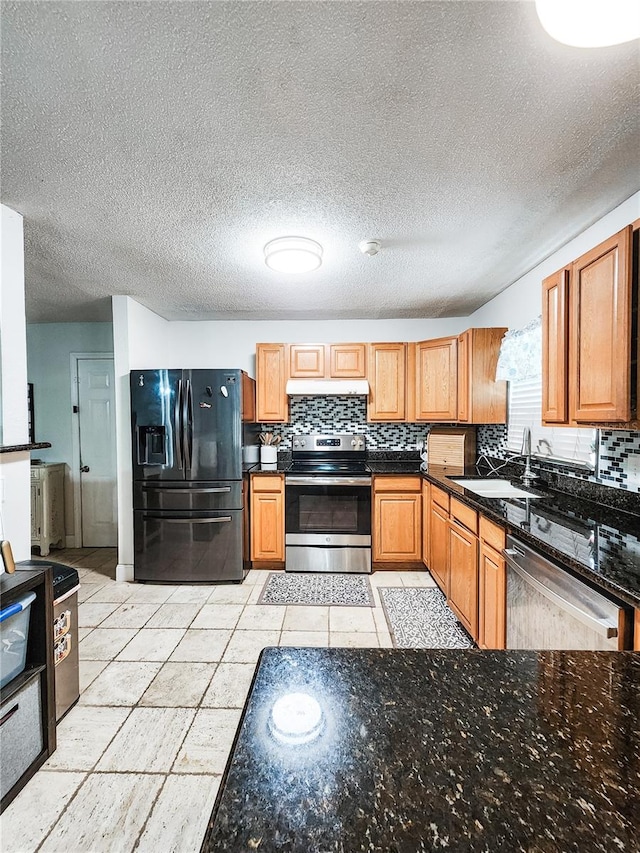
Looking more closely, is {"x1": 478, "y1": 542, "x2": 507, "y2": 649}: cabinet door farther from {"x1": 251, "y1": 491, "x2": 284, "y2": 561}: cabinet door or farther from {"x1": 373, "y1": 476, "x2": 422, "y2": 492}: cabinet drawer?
{"x1": 251, "y1": 491, "x2": 284, "y2": 561}: cabinet door

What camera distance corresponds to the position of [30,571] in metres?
1.69

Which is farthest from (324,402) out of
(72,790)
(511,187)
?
(72,790)

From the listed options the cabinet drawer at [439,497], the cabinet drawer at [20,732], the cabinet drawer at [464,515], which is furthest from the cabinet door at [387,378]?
the cabinet drawer at [20,732]

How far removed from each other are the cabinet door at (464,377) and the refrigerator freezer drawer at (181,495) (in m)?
2.05

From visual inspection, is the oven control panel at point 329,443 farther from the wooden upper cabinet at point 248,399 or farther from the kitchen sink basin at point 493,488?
the kitchen sink basin at point 493,488

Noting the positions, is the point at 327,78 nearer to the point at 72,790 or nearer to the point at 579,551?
the point at 579,551

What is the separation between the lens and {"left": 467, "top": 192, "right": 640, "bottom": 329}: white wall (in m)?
2.03

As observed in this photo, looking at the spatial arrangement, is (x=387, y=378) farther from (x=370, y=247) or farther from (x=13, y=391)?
(x=13, y=391)

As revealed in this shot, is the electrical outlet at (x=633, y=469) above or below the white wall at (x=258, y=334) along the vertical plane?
below

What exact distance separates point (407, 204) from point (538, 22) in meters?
0.94

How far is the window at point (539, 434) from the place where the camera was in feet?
7.88

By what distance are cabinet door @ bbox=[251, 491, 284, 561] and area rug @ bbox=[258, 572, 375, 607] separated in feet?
0.69

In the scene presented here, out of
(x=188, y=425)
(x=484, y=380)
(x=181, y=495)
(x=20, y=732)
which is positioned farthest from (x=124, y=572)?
(x=484, y=380)

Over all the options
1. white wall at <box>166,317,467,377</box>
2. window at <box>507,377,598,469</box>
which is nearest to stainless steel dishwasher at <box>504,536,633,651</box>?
window at <box>507,377,598,469</box>
